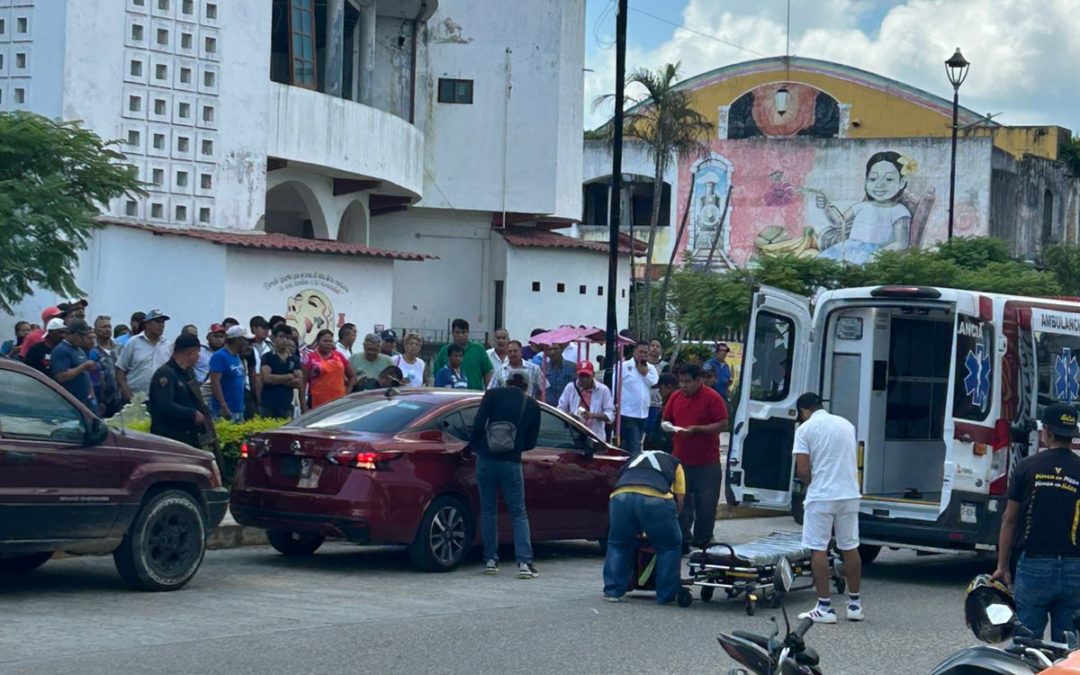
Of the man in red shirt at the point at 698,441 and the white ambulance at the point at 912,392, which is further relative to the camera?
the man in red shirt at the point at 698,441

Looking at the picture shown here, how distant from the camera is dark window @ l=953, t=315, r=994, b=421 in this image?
13.7 meters

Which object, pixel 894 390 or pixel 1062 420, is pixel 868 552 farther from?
pixel 1062 420

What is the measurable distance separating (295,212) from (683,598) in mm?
22165

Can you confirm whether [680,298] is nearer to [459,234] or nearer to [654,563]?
[459,234]

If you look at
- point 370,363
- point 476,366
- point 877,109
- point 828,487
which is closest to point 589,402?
point 476,366

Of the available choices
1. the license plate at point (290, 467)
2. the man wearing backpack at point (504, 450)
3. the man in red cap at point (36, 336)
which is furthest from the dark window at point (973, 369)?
the man in red cap at point (36, 336)

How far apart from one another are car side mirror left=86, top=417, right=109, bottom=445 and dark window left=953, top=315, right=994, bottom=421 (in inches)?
276

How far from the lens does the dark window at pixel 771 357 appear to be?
1509 cm

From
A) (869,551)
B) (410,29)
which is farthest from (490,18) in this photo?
(869,551)

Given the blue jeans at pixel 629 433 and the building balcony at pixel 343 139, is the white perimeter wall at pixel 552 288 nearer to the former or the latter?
the building balcony at pixel 343 139

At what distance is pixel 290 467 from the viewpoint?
43.0 feet

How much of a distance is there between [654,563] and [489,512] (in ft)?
5.03

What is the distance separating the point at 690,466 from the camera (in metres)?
14.8

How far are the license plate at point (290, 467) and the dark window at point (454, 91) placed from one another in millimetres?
23266
